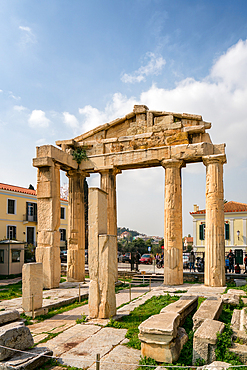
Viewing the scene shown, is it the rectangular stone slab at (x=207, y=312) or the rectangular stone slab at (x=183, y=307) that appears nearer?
the rectangular stone slab at (x=207, y=312)

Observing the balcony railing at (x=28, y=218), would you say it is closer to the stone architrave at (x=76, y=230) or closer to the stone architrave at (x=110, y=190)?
the stone architrave at (x=76, y=230)

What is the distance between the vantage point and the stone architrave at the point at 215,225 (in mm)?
12445

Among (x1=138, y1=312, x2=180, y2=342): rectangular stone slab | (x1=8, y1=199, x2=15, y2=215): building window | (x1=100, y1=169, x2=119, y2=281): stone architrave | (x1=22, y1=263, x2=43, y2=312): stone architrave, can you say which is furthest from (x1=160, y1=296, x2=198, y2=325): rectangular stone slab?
(x1=8, y1=199, x2=15, y2=215): building window

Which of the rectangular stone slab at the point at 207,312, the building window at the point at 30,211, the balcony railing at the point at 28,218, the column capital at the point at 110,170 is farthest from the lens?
the building window at the point at 30,211

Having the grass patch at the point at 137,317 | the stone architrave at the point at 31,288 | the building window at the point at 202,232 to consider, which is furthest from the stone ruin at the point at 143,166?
the building window at the point at 202,232

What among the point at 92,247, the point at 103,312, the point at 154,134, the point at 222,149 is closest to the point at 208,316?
the point at 103,312

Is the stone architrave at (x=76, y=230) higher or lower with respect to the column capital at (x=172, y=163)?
lower

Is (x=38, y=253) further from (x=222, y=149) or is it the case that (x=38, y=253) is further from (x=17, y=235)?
(x=17, y=235)

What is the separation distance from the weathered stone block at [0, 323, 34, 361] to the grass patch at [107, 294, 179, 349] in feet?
6.43

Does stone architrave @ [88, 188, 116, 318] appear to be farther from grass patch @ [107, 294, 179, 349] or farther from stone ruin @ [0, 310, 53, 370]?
stone ruin @ [0, 310, 53, 370]

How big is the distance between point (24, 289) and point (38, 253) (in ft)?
14.1

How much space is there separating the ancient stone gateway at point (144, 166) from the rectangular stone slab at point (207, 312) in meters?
4.87

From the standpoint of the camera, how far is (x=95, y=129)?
50.5ft

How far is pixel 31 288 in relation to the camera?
8.91 metres
